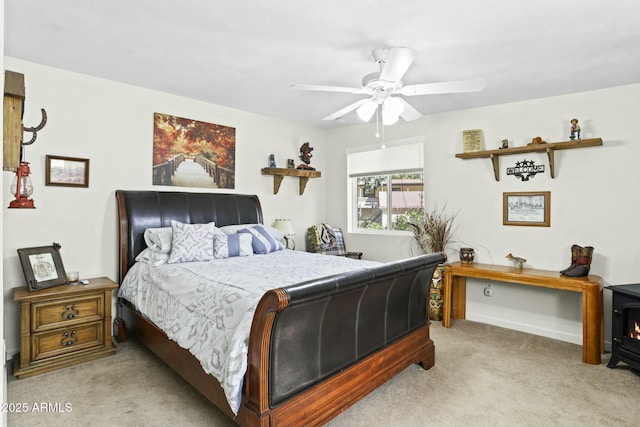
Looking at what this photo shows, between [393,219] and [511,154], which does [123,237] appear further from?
[511,154]

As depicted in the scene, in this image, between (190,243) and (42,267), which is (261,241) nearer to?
(190,243)

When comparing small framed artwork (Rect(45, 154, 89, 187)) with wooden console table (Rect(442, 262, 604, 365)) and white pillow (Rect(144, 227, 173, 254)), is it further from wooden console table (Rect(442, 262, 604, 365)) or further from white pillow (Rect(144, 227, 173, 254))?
wooden console table (Rect(442, 262, 604, 365))

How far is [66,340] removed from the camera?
2.82 m

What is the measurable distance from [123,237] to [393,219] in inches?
123

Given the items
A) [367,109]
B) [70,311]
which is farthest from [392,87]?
[70,311]

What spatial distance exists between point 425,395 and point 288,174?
3005mm

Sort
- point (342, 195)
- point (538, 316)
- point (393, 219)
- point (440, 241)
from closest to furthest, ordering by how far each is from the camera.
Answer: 1. point (538, 316)
2. point (440, 241)
3. point (393, 219)
4. point (342, 195)

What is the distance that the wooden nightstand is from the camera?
8.64 ft

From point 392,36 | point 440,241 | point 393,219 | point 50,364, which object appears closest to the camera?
point 392,36

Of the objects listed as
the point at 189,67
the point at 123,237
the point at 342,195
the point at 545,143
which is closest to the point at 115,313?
the point at 123,237

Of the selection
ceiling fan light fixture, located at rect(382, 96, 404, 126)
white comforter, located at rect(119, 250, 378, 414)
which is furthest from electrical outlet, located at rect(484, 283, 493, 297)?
ceiling fan light fixture, located at rect(382, 96, 404, 126)

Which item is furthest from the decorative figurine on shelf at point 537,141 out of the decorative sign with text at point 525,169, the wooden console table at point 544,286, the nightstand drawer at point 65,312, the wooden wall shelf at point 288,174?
the nightstand drawer at point 65,312

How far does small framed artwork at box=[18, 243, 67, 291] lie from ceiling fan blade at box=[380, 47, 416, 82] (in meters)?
2.88

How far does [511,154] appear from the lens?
3828 millimetres
